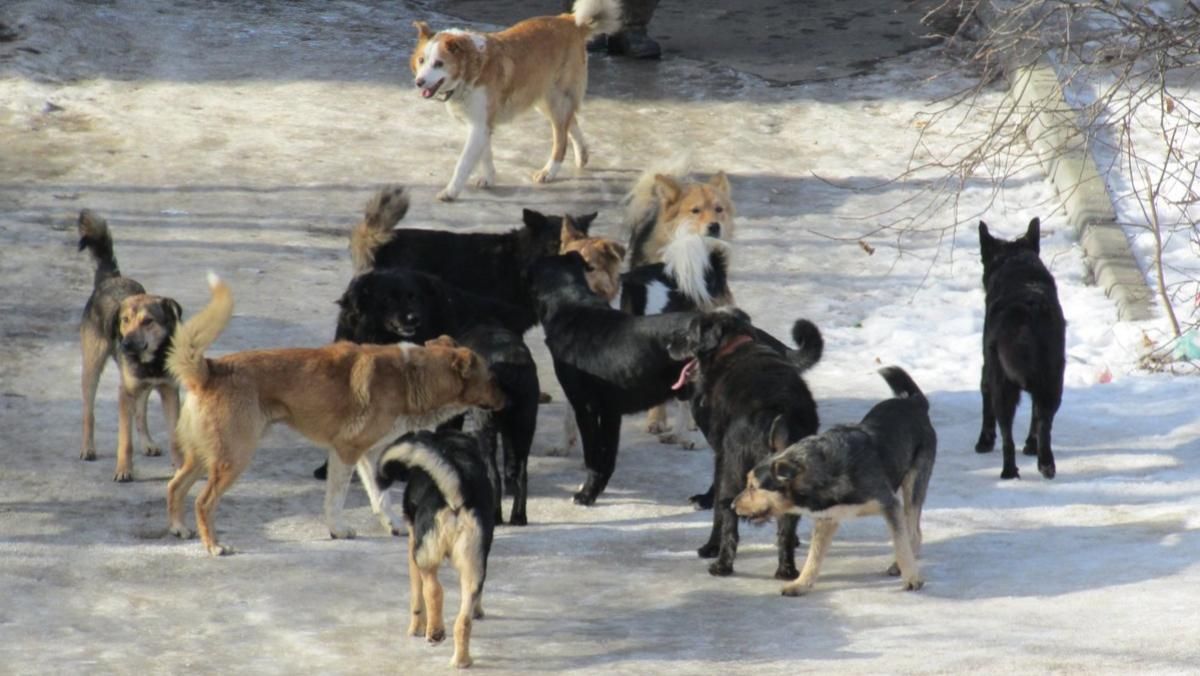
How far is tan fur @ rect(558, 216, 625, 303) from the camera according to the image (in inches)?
377

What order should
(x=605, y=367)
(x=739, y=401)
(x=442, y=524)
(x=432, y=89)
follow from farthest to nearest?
1. (x=432, y=89)
2. (x=605, y=367)
3. (x=739, y=401)
4. (x=442, y=524)

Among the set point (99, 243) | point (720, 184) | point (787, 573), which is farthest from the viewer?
point (720, 184)

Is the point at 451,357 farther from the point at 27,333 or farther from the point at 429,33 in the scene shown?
the point at 429,33

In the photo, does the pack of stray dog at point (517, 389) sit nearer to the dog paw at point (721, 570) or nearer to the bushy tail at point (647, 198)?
the dog paw at point (721, 570)

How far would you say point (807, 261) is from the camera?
12531mm

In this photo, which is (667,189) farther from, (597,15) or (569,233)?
(597,15)

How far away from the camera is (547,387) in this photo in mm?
10273

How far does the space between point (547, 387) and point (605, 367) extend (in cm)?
177

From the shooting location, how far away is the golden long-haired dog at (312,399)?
7.42 metres

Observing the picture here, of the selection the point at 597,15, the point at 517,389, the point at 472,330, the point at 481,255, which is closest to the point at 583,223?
the point at 481,255

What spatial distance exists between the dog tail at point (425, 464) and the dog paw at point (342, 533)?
4.00ft

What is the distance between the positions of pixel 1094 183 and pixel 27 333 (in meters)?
8.03

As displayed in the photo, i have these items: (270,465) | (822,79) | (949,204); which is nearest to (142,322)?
(270,465)

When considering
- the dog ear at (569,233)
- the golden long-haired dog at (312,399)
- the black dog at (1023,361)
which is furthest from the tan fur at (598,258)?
the black dog at (1023,361)
